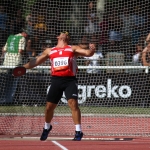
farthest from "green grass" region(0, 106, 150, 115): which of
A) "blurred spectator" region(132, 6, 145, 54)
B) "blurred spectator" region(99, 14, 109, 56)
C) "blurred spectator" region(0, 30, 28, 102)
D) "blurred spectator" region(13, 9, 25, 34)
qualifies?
"blurred spectator" region(13, 9, 25, 34)

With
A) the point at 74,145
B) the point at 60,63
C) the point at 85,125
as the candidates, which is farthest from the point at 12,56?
the point at 74,145

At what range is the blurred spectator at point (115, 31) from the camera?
14.9 metres

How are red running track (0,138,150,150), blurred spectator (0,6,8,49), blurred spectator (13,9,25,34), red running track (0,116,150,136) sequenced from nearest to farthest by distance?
1. red running track (0,138,150,150)
2. red running track (0,116,150,136)
3. blurred spectator (13,9,25,34)
4. blurred spectator (0,6,8,49)

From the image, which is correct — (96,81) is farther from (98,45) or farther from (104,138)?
(104,138)

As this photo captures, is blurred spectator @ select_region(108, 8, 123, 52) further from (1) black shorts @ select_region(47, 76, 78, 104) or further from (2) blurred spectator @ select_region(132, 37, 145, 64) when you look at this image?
(1) black shorts @ select_region(47, 76, 78, 104)

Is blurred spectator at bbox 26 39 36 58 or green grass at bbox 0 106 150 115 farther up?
blurred spectator at bbox 26 39 36 58

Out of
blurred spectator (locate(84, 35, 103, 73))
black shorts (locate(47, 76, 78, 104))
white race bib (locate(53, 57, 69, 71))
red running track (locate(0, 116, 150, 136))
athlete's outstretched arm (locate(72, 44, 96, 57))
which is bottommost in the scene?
red running track (locate(0, 116, 150, 136))

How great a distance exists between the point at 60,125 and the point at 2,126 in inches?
54.2

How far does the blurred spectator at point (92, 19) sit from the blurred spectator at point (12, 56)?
1758 mm

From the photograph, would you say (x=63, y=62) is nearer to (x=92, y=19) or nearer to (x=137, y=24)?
(x=92, y=19)

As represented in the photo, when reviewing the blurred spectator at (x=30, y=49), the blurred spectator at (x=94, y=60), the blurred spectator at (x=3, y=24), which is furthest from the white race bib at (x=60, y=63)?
the blurred spectator at (x=3, y=24)

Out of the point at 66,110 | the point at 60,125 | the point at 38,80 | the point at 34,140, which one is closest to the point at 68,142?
the point at 34,140

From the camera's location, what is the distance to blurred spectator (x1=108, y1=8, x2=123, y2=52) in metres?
14.9

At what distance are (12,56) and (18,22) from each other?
3.98 feet
